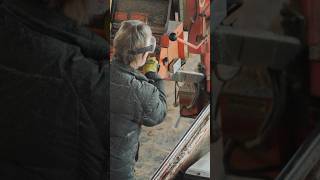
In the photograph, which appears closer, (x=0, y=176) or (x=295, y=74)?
(x=295, y=74)

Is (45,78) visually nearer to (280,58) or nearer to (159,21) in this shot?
(159,21)

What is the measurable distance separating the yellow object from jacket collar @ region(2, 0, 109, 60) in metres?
0.16

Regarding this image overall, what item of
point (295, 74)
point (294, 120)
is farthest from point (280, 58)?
point (294, 120)

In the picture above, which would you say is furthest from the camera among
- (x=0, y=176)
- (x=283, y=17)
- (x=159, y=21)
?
(x=0, y=176)

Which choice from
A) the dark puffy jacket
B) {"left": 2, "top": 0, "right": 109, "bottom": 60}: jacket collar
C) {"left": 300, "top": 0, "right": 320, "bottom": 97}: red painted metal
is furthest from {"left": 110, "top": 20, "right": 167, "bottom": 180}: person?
{"left": 300, "top": 0, "right": 320, "bottom": 97}: red painted metal

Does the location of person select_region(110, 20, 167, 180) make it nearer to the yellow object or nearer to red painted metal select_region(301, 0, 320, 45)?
the yellow object

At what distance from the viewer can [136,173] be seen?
165cm

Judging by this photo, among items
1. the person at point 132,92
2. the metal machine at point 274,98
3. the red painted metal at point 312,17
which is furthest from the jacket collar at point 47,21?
the red painted metal at point 312,17

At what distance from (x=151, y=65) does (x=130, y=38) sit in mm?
88

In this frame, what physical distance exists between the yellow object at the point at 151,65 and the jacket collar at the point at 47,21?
16 cm

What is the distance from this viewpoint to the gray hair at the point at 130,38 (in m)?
1.59

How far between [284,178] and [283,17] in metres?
0.39

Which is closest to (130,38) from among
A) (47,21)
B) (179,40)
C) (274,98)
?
(179,40)

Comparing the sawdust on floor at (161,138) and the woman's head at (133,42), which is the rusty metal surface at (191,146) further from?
the woman's head at (133,42)
